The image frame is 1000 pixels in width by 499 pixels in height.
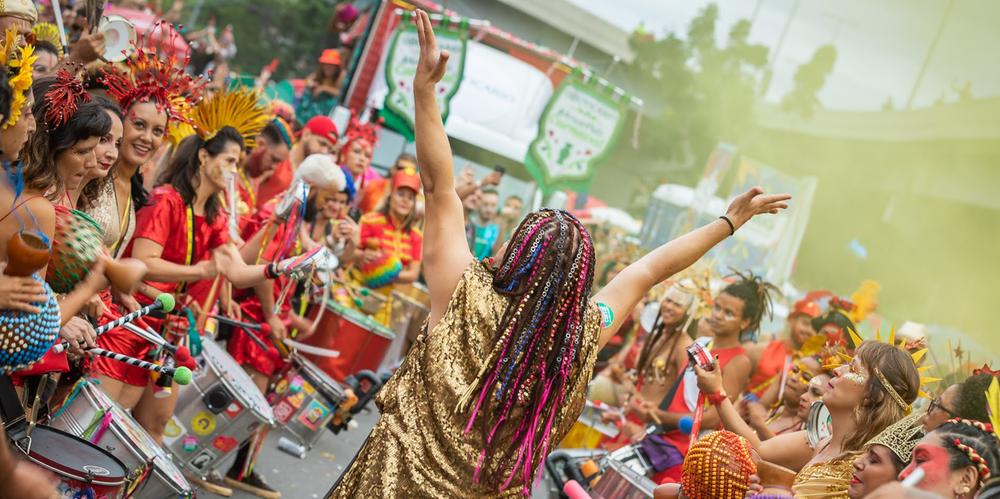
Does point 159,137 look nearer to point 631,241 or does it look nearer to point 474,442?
point 474,442

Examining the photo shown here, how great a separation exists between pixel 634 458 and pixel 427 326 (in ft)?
9.72

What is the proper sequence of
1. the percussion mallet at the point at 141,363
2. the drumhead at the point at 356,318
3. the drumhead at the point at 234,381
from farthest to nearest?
the drumhead at the point at 356,318, the drumhead at the point at 234,381, the percussion mallet at the point at 141,363

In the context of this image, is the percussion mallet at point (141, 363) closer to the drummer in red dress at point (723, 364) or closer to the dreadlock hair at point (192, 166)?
the dreadlock hair at point (192, 166)

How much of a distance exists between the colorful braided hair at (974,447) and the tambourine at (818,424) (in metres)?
1.22

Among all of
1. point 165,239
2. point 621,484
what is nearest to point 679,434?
point 621,484

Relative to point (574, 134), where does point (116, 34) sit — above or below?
below

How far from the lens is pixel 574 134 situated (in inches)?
542

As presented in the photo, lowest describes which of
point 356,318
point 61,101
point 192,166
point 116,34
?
point 356,318

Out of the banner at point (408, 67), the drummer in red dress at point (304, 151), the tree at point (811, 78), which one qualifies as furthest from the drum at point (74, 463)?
the tree at point (811, 78)

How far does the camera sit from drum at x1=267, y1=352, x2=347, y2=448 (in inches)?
247

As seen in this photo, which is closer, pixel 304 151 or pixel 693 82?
pixel 304 151

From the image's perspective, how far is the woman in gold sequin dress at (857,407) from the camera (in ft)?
11.6

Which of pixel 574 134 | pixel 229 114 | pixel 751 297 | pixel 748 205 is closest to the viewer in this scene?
pixel 748 205

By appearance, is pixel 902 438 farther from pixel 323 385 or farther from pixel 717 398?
pixel 323 385
